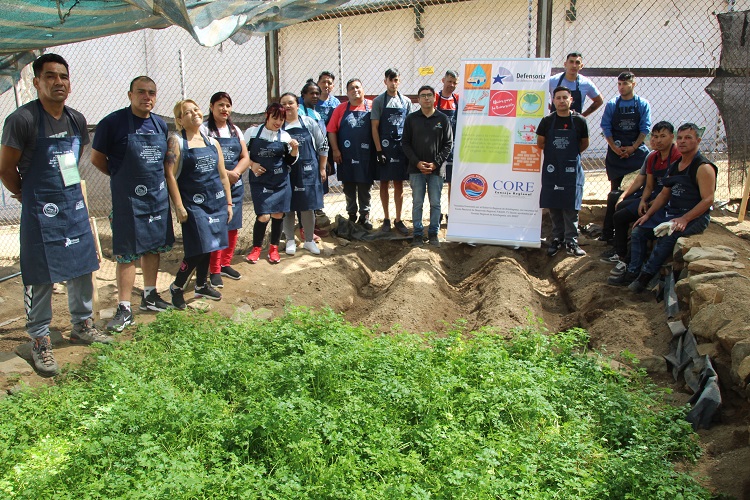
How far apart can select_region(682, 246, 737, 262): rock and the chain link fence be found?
6.61 metres

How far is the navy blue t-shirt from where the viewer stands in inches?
233

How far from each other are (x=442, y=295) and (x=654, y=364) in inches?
97.4

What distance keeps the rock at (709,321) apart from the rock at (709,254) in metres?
0.91

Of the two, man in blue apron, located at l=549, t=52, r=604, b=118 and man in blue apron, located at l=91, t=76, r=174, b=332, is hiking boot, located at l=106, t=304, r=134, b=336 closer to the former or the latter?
Answer: man in blue apron, located at l=91, t=76, r=174, b=332

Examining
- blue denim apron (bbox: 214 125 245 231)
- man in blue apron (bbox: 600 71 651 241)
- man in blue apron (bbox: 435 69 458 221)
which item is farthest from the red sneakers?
man in blue apron (bbox: 600 71 651 241)

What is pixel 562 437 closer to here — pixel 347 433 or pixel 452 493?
pixel 452 493

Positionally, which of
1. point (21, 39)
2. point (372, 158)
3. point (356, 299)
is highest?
point (21, 39)

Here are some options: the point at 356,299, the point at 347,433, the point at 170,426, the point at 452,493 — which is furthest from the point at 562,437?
the point at 356,299

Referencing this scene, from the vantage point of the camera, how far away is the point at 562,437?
13.8 feet

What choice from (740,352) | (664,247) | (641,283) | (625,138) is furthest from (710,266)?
(625,138)

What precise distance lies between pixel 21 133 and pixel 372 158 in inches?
190

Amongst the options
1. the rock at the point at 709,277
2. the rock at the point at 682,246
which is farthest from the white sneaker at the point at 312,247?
the rock at the point at 709,277

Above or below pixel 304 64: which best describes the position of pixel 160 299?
below

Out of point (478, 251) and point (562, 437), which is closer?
point (562, 437)
